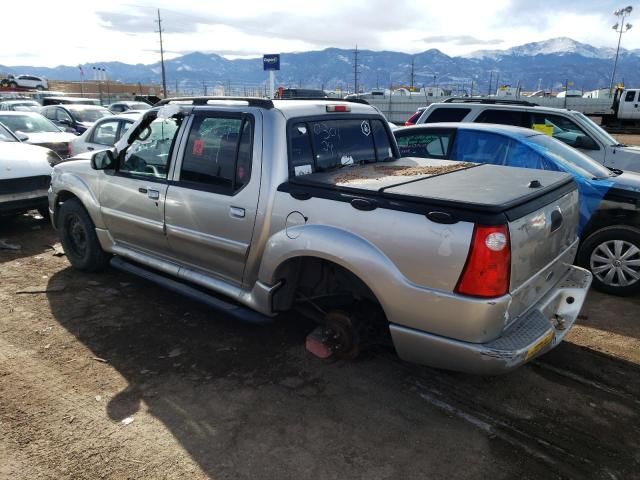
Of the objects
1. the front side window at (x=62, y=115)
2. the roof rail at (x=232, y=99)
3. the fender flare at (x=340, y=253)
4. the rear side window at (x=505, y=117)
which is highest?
the roof rail at (x=232, y=99)

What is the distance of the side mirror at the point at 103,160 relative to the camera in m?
4.59

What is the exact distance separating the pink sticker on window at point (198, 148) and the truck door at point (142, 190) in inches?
10.9

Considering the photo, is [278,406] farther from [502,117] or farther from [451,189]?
[502,117]

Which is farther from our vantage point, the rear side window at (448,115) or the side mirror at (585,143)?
the rear side window at (448,115)

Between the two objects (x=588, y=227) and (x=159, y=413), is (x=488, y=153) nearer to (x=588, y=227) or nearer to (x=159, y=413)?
(x=588, y=227)

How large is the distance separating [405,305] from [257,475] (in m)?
1.21

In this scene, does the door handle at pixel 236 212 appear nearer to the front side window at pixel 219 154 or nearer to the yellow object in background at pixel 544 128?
the front side window at pixel 219 154

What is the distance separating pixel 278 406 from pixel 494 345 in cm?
141

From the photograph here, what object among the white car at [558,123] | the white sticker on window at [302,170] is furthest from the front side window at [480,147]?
the white sticker on window at [302,170]

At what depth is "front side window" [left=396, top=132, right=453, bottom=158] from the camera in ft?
19.8

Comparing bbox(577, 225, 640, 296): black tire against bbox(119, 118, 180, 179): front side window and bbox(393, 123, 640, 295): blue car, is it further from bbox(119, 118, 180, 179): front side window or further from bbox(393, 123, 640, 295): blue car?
bbox(119, 118, 180, 179): front side window

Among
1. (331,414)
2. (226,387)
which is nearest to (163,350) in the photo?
(226,387)

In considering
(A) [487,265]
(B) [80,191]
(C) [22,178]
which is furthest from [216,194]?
(C) [22,178]

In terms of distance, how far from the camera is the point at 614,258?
4910 mm
